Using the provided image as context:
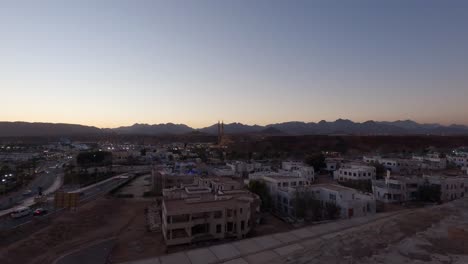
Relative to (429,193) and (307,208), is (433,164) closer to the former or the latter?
(429,193)

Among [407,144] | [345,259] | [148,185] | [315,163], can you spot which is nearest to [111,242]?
[345,259]

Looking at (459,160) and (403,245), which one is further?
(459,160)

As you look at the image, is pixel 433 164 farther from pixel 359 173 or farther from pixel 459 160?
pixel 359 173

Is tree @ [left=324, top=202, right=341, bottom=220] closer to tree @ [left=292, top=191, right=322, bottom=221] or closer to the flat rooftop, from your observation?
tree @ [left=292, top=191, right=322, bottom=221]

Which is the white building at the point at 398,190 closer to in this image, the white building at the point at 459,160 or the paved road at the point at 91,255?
the paved road at the point at 91,255

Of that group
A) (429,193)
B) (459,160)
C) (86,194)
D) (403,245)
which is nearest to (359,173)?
(429,193)

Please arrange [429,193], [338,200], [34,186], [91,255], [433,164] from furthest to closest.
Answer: [433,164], [34,186], [429,193], [338,200], [91,255]

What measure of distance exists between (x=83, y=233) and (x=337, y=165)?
39702 mm

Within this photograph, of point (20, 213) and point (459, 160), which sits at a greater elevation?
point (459, 160)

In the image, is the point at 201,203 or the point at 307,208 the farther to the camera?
the point at 307,208

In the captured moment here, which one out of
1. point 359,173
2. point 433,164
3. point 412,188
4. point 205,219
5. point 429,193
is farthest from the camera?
point 433,164

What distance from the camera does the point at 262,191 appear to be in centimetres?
2875

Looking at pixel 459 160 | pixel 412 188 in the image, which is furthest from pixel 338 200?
pixel 459 160

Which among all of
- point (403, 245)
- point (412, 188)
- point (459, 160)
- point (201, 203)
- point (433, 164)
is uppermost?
point (403, 245)
